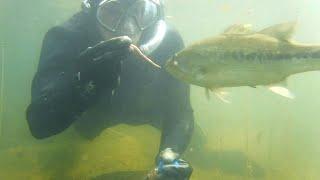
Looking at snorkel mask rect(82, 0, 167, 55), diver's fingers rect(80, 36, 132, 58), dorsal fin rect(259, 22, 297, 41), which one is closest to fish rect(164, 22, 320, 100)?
dorsal fin rect(259, 22, 297, 41)

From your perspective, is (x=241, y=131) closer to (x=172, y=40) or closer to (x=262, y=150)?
(x=262, y=150)

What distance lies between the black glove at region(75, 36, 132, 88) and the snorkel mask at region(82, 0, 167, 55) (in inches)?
19.3

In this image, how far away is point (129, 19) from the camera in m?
5.40

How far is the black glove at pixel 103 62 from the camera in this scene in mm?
4438

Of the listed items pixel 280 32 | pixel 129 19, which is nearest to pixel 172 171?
pixel 280 32

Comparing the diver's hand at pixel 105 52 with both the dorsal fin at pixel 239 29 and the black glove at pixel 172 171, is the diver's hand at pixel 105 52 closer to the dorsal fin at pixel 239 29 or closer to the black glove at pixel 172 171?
the black glove at pixel 172 171

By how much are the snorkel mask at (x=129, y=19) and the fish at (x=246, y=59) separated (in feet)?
7.01

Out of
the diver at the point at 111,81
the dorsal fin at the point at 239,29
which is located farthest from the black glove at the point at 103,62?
the dorsal fin at the point at 239,29

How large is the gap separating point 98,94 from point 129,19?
1010 millimetres

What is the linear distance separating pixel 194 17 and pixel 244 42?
25860 mm

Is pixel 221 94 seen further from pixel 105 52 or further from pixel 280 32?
pixel 105 52

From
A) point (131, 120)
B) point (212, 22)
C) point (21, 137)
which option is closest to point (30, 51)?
point (212, 22)

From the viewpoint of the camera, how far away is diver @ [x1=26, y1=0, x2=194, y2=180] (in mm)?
4977

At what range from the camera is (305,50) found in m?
3.15
